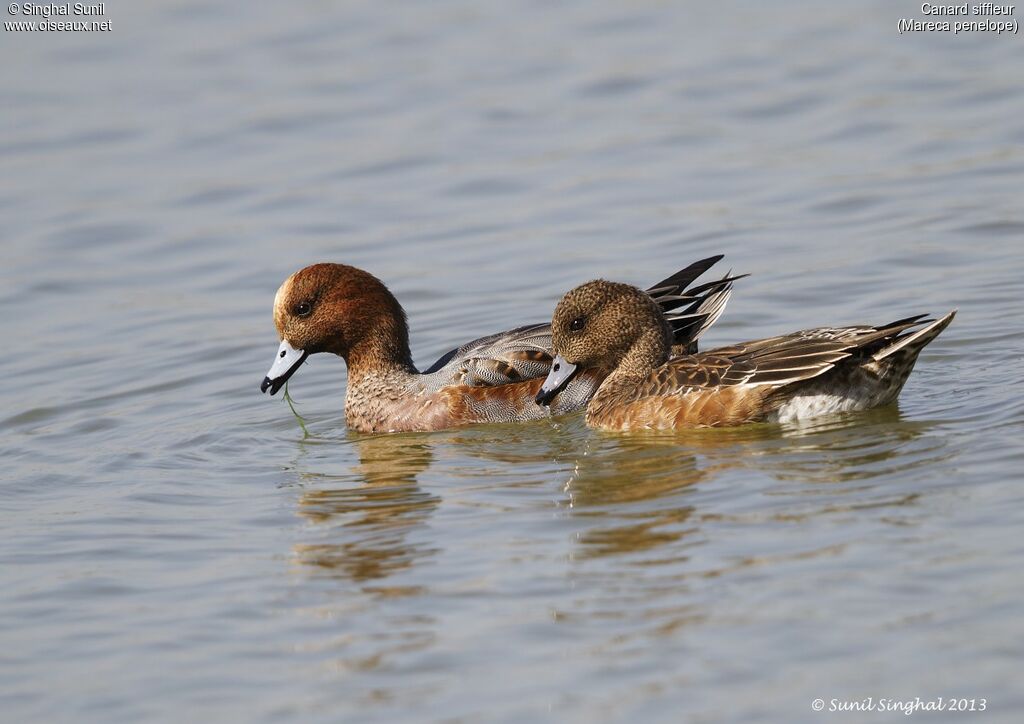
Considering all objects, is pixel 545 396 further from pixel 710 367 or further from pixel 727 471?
pixel 727 471

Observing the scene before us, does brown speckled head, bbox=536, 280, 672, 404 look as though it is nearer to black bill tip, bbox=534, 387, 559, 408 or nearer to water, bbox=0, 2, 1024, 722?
black bill tip, bbox=534, 387, 559, 408

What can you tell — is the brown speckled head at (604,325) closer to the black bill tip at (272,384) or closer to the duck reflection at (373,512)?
the duck reflection at (373,512)

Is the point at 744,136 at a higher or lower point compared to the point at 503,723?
higher

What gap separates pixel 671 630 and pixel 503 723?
31.9 inches

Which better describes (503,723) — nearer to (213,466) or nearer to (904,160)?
(213,466)

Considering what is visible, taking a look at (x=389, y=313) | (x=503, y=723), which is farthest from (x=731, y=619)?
(x=389, y=313)

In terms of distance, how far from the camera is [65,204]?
1462 centimetres

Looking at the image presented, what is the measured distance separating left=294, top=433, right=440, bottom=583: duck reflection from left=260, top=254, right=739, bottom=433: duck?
264 mm

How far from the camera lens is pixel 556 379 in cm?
959

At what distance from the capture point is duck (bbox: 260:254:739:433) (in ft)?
32.2

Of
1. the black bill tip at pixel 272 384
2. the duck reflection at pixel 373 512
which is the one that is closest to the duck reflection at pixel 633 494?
the duck reflection at pixel 373 512

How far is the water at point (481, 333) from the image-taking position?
19.9ft

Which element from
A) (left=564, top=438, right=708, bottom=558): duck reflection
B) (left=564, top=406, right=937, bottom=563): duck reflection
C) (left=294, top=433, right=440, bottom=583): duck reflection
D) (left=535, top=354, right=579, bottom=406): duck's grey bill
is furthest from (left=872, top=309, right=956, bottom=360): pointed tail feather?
(left=294, top=433, right=440, bottom=583): duck reflection

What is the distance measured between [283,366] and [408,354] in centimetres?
83
